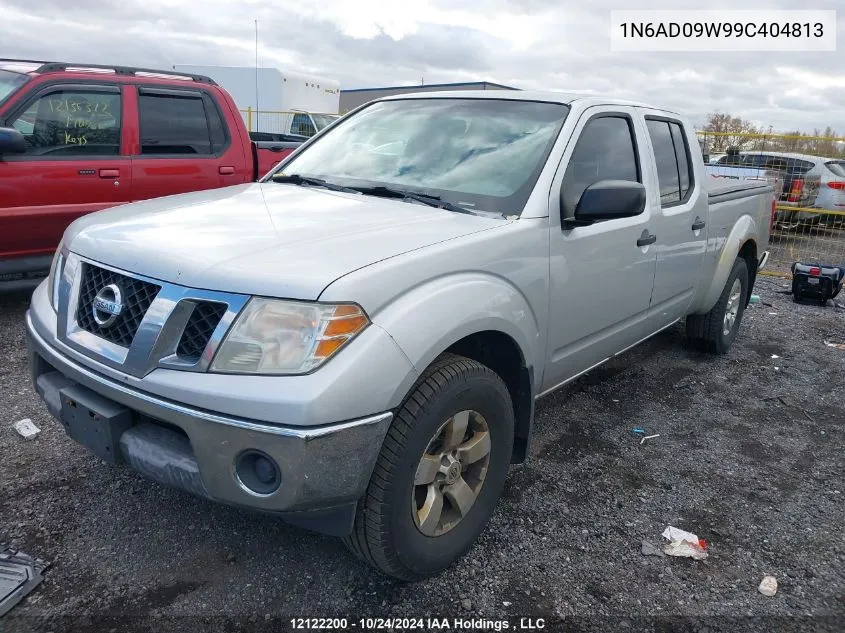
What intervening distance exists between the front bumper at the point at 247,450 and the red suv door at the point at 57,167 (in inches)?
142

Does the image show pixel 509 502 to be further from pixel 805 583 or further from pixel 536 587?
pixel 805 583

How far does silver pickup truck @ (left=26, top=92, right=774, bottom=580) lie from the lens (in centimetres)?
198

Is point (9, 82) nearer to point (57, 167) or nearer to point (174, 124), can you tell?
point (57, 167)

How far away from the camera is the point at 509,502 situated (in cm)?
311

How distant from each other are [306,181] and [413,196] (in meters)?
0.70

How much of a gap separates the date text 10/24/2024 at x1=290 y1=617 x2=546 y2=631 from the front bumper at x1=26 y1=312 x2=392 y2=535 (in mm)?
408

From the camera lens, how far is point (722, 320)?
17.0 feet

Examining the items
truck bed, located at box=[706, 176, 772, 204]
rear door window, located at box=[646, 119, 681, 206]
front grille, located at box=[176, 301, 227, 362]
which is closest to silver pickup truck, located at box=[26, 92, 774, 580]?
front grille, located at box=[176, 301, 227, 362]

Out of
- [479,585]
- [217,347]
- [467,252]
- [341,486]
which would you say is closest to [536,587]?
[479,585]

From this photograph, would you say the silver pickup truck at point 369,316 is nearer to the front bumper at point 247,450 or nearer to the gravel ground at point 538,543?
the front bumper at point 247,450

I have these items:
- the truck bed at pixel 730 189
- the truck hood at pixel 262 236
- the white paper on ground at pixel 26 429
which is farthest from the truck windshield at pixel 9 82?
the truck bed at pixel 730 189

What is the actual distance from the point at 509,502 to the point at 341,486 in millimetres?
1320

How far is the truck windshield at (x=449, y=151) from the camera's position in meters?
2.94

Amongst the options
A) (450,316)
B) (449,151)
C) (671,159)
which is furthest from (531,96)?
(450,316)
